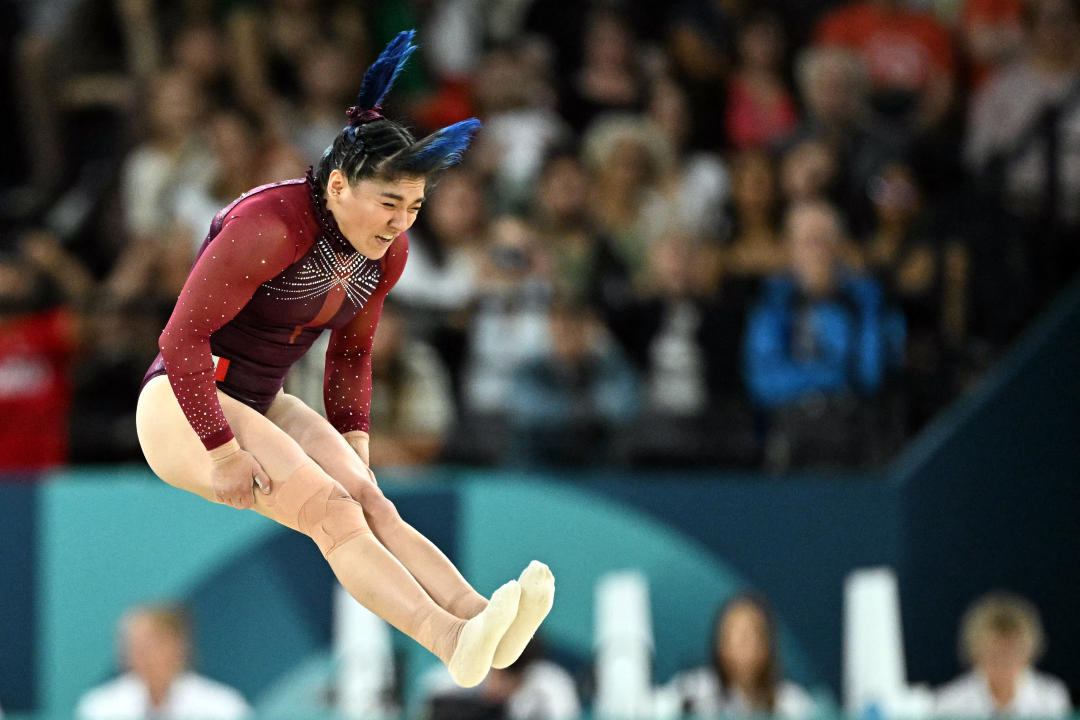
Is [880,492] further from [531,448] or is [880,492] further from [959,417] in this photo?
[531,448]

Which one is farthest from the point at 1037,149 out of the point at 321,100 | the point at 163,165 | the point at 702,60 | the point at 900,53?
the point at 163,165

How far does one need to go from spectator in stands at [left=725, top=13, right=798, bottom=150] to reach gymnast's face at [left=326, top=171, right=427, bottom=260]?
15.1 ft

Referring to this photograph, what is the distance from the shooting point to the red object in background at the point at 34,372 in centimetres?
707

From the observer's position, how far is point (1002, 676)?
6922mm

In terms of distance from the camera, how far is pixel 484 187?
303 inches

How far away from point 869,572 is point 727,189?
76.8 inches

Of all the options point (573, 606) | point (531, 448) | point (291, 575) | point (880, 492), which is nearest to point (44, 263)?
point (291, 575)

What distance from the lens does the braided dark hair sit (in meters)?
3.59

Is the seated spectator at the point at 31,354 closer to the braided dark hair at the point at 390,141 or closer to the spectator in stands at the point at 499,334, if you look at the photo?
the spectator in stands at the point at 499,334

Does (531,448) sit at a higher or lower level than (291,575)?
higher

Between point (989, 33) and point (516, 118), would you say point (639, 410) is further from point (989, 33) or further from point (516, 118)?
point (989, 33)

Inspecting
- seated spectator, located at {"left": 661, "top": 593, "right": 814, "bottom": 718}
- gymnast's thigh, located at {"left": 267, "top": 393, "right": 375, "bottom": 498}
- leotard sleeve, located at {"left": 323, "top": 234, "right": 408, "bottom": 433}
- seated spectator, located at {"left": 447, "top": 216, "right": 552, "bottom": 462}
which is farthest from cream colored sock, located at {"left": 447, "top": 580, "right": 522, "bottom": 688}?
seated spectator, located at {"left": 447, "top": 216, "right": 552, "bottom": 462}

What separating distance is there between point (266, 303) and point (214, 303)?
209 mm

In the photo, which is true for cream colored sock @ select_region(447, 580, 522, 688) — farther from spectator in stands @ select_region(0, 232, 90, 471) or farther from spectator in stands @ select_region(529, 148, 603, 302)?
spectator in stands @ select_region(0, 232, 90, 471)
